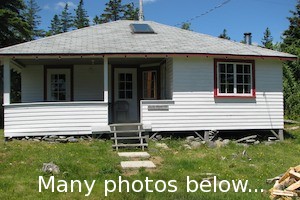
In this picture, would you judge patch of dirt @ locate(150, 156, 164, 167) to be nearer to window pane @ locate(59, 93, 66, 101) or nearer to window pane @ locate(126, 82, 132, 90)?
window pane @ locate(126, 82, 132, 90)

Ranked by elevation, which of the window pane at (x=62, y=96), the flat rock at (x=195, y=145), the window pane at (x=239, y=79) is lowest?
the flat rock at (x=195, y=145)

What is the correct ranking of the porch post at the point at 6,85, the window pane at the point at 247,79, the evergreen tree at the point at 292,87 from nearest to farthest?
the porch post at the point at 6,85, the window pane at the point at 247,79, the evergreen tree at the point at 292,87

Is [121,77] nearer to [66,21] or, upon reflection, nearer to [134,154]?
[134,154]

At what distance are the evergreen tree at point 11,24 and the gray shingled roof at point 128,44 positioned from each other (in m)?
9.67

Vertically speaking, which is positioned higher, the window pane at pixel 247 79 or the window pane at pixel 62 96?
the window pane at pixel 247 79

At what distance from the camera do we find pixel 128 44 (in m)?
14.6

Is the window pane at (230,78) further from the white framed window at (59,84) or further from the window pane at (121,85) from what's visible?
the white framed window at (59,84)

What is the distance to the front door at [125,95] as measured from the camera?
1653cm

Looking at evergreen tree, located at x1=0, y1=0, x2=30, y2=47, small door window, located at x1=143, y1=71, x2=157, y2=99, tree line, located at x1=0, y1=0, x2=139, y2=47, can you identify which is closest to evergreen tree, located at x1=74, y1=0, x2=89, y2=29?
tree line, located at x1=0, y1=0, x2=139, y2=47

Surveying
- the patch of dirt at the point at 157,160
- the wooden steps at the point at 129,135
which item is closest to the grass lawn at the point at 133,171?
the patch of dirt at the point at 157,160

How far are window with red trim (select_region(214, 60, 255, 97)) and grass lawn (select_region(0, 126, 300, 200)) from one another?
219 cm

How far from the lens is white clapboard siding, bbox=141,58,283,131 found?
45.8 ft

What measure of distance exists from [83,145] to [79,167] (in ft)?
11.2

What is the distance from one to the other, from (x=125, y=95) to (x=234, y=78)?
487 centimetres
